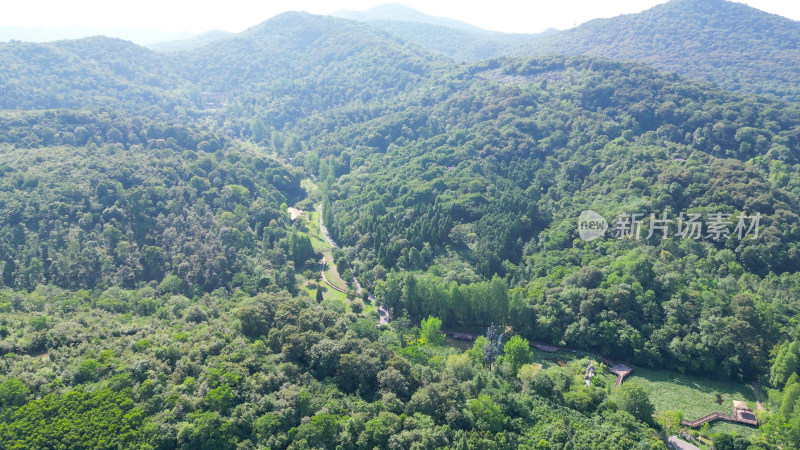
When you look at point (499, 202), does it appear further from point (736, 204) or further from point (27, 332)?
point (27, 332)

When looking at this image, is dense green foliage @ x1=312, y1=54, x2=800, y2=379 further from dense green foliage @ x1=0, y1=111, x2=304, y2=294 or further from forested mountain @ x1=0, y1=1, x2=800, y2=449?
dense green foliage @ x1=0, y1=111, x2=304, y2=294

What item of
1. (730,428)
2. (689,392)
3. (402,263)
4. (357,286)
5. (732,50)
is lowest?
(357,286)

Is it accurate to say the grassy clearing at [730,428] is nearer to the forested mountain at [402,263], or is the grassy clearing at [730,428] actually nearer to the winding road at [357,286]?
the forested mountain at [402,263]

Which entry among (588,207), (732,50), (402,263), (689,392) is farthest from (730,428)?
(732,50)

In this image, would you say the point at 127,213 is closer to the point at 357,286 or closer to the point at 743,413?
the point at 357,286

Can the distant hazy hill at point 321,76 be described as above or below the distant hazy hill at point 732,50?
below

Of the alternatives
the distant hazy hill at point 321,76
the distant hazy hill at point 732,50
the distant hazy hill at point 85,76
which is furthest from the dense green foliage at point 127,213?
the distant hazy hill at point 732,50

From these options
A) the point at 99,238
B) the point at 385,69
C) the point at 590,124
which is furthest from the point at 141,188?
the point at 385,69
